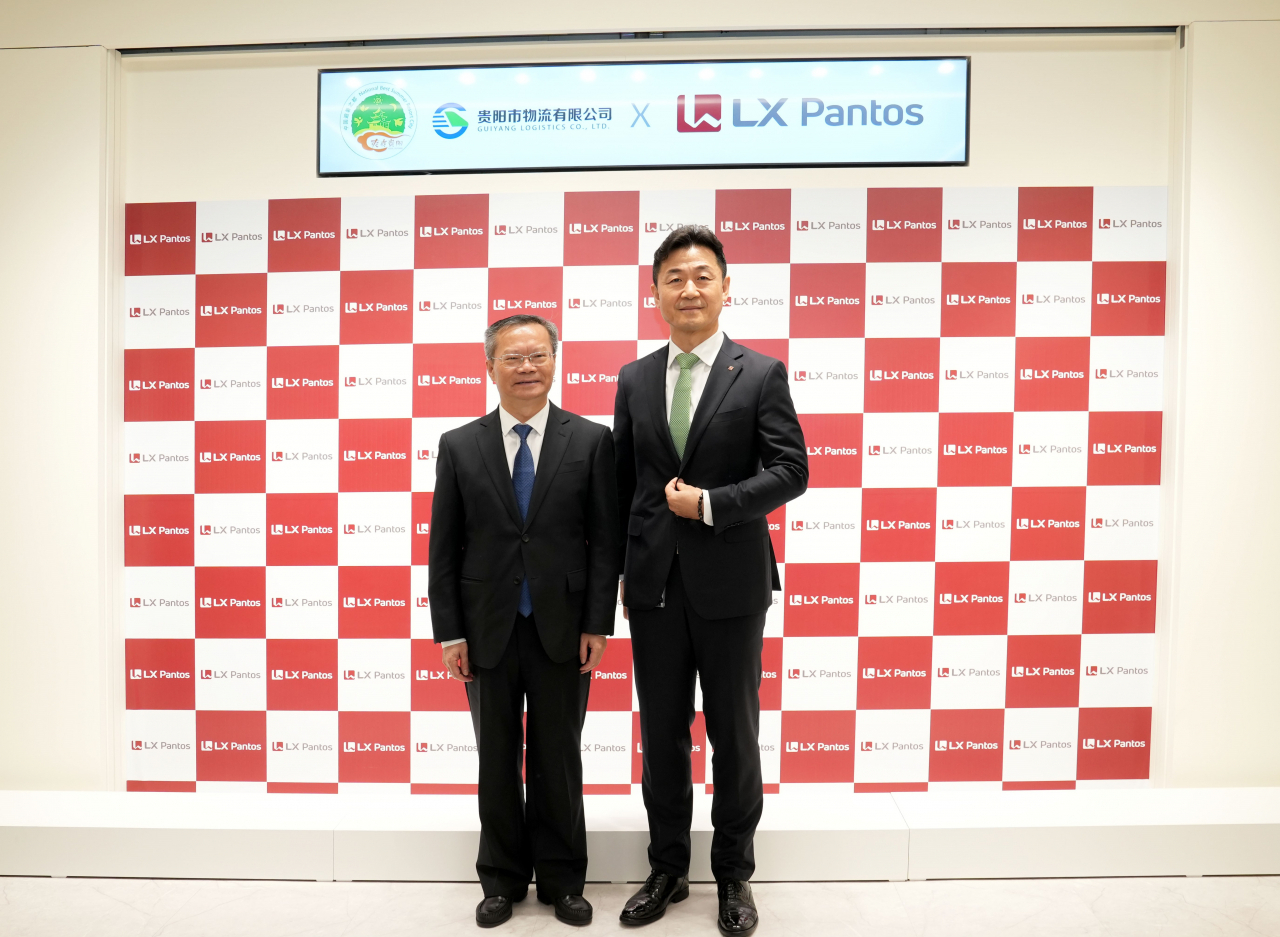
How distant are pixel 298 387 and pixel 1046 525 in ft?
9.24

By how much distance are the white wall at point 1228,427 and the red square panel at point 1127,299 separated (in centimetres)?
9

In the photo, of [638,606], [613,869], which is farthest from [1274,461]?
[613,869]

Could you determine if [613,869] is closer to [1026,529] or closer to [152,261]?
[1026,529]

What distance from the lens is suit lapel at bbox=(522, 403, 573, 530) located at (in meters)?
1.97

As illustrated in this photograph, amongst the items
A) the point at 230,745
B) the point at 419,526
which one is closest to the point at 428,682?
the point at 419,526

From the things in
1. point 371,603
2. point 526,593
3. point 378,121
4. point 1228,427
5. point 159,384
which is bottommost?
point 371,603

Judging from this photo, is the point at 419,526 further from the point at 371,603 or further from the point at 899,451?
the point at 899,451

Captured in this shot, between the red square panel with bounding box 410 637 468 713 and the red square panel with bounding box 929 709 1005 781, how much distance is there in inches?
69.3

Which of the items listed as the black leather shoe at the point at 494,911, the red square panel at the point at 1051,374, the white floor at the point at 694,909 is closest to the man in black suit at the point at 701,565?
the white floor at the point at 694,909

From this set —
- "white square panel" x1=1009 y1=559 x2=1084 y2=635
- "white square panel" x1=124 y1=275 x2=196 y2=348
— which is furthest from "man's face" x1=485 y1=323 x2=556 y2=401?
"white square panel" x1=1009 y1=559 x2=1084 y2=635

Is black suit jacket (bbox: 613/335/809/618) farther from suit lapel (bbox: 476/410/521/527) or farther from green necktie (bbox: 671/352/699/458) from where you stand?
suit lapel (bbox: 476/410/521/527)

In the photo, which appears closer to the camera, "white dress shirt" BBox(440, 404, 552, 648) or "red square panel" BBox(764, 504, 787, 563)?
"white dress shirt" BBox(440, 404, 552, 648)

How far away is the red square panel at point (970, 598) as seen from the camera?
2.73m

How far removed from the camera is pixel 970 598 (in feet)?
8.98
